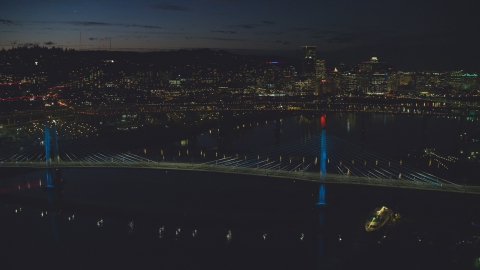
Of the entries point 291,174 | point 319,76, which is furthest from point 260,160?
point 319,76

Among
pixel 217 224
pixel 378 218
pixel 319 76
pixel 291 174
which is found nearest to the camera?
pixel 378 218

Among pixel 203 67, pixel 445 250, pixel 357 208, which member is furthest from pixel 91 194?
pixel 203 67

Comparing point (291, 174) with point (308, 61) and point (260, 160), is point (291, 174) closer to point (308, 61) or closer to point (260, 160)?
point (260, 160)

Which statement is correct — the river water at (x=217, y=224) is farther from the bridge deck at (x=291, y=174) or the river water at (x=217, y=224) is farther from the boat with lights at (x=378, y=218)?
A: the bridge deck at (x=291, y=174)

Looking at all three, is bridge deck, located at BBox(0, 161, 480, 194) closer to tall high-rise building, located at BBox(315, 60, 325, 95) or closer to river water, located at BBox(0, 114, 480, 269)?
river water, located at BBox(0, 114, 480, 269)

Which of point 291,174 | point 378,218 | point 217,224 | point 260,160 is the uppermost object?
point 291,174

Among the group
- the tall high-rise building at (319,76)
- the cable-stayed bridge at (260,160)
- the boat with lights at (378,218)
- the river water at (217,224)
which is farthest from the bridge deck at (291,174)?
the tall high-rise building at (319,76)

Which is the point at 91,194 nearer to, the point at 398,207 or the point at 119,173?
the point at 119,173
